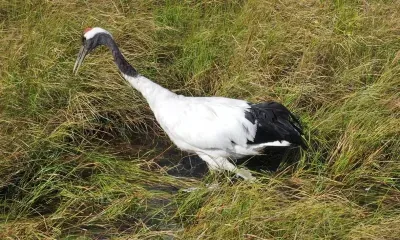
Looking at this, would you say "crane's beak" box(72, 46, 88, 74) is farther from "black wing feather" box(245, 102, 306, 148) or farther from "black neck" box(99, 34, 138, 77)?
"black wing feather" box(245, 102, 306, 148)

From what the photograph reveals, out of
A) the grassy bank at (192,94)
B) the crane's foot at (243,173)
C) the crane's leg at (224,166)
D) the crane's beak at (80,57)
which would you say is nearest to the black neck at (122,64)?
the crane's beak at (80,57)

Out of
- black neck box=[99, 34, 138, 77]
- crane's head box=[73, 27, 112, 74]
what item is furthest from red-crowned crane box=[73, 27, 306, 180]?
crane's head box=[73, 27, 112, 74]

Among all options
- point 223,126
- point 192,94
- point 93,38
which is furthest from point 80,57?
point 223,126

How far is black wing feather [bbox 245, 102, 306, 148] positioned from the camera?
12.6ft

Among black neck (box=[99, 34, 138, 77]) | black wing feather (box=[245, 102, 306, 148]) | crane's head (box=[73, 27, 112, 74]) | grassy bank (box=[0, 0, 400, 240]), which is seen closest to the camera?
grassy bank (box=[0, 0, 400, 240])

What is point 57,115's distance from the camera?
429cm

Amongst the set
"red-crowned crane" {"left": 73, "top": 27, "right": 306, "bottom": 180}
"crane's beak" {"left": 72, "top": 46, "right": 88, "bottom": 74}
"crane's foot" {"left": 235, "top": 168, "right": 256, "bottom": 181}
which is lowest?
"crane's foot" {"left": 235, "top": 168, "right": 256, "bottom": 181}

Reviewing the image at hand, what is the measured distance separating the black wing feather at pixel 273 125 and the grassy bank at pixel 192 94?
19 cm

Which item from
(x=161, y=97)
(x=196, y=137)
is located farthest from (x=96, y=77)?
(x=196, y=137)

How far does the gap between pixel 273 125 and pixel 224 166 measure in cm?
39

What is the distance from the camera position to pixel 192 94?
16.4ft

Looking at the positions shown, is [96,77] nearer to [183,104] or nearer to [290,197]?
[183,104]

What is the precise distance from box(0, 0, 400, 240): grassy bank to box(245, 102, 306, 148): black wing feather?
0.19 metres

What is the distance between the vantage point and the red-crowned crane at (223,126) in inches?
152
